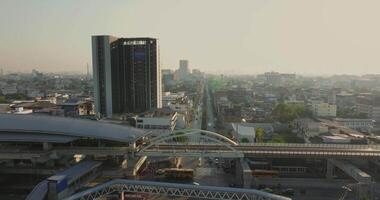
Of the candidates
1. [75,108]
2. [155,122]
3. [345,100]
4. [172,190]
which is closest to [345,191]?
[172,190]

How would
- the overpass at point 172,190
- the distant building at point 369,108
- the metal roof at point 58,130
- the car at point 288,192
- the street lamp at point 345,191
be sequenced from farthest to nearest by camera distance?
1. the distant building at point 369,108
2. the metal roof at point 58,130
3. the car at point 288,192
4. the street lamp at point 345,191
5. the overpass at point 172,190

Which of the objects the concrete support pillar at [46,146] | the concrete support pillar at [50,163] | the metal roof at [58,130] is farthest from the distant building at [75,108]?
the concrete support pillar at [50,163]

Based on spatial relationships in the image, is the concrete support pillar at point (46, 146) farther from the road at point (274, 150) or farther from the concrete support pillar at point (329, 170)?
the concrete support pillar at point (329, 170)

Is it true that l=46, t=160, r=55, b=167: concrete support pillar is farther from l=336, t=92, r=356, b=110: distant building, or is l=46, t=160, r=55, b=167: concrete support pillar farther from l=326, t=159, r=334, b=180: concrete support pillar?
l=336, t=92, r=356, b=110: distant building

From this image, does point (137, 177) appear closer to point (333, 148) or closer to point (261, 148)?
point (261, 148)

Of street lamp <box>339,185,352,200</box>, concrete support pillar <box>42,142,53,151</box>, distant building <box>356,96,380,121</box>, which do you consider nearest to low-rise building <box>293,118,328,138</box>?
street lamp <box>339,185,352,200</box>

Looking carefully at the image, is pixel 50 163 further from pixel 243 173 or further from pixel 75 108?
pixel 75 108
